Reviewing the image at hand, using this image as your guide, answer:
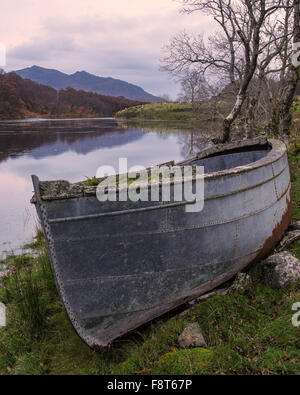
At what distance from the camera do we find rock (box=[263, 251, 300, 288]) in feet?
12.6

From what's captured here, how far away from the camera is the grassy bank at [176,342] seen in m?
2.88

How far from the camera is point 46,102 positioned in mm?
78062

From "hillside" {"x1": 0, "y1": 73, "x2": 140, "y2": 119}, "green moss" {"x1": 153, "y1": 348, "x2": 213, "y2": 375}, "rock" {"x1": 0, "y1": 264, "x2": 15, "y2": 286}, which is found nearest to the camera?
"green moss" {"x1": 153, "y1": 348, "x2": 213, "y2": 375}

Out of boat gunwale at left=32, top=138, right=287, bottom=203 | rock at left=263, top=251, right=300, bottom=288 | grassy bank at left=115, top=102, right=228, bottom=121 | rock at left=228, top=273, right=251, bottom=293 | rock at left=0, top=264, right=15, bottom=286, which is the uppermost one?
grassy bank at left=115, top=102, right=228, bottom=121

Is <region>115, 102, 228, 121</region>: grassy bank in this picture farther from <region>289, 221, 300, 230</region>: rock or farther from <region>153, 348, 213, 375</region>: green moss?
<region>153, 348, 213, 375</region>: green moss

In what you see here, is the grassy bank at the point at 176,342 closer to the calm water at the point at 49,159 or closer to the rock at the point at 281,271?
the rock at the point at 281,271

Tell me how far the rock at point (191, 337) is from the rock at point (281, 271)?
1272 millimetres

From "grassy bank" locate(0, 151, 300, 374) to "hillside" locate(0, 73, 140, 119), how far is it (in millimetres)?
66327

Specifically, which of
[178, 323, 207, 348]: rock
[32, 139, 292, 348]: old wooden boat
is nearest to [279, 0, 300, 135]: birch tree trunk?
[32, 139, 292, 348]: old wooden boat

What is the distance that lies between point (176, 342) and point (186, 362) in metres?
0.46

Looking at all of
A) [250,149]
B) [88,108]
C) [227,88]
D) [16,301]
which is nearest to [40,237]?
[16,301]

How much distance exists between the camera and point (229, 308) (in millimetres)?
3617

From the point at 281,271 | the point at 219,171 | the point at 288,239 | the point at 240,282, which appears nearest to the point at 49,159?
the point at 288,239

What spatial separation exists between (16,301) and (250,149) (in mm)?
6141
